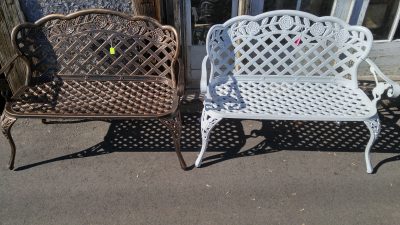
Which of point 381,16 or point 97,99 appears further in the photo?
point 381,16

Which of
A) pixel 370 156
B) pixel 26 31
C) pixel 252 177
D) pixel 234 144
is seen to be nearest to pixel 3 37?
pixel 26 31

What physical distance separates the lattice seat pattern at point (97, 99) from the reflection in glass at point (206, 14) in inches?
25.7

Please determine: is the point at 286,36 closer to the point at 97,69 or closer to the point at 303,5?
the point at 303,5

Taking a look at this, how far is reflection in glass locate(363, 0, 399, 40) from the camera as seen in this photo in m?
2.97

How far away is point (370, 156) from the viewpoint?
2867 mm

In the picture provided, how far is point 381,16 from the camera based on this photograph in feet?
9.96

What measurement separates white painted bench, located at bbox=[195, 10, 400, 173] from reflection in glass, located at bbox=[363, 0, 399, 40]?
523mm

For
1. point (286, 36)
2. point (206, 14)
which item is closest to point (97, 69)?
point (206, 14)

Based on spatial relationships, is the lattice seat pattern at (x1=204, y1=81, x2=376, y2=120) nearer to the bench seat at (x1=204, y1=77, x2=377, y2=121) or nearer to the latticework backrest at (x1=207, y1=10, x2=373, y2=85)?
the bench seat at (x1=204, y1=77, x2=377, y2=121)

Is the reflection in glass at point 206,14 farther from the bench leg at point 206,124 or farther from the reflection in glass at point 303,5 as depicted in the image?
the bench leg at point 206,124

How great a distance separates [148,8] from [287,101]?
141 cm

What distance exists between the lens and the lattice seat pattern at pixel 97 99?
2486 millimetres

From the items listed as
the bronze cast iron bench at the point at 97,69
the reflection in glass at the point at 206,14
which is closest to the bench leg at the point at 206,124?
the bronze cast iron bench at the point at 97,69

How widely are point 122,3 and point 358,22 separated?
2175mm
